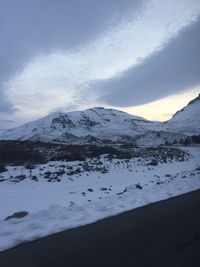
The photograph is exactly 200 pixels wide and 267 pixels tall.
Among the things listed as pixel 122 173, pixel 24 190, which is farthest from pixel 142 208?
pixel 122 173

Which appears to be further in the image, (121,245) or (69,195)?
(69,195)

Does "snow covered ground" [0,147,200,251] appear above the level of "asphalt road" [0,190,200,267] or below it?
above

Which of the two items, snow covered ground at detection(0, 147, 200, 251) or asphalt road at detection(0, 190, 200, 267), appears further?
snow covered ground at detection(0, 147, 200, 251)

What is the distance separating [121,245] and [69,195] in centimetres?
944

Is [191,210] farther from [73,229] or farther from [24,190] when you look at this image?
[24,190]

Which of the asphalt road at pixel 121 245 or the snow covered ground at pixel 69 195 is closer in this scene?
the asphalt road at pixel 121 245

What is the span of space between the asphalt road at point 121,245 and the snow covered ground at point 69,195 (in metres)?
0.51

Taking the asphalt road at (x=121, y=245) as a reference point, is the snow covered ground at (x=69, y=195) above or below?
above

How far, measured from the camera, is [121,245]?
5242 mm

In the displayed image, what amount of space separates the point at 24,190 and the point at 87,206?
7.88m

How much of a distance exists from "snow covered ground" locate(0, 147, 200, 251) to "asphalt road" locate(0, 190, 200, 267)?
51 centimetres

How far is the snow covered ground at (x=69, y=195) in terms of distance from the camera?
669 centimetres

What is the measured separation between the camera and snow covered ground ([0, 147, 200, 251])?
669 centimetres

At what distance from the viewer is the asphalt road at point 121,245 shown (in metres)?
4.55
